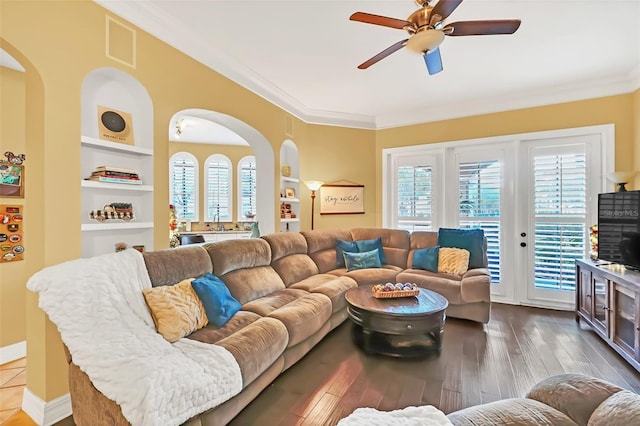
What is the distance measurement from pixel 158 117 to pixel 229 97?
1.04 meters

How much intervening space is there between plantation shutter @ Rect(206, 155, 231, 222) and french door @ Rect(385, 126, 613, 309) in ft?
15.1

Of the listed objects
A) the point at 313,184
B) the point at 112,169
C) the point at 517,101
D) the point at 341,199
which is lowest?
the point at 341,199

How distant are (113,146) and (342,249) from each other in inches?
124

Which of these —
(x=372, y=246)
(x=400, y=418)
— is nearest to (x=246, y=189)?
(x=372, y=246)

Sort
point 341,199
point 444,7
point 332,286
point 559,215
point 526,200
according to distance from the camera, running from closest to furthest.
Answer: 1. point 444,7
2. point 332,286
3. point 559,215
4. point 526,200
5. point 341,199

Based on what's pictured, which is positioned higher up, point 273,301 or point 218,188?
point 218,188

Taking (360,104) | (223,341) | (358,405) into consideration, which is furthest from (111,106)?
(360,104)

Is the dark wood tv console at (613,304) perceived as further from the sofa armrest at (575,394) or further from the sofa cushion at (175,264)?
the sofa cushion at (175,264)

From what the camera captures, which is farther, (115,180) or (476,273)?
(476,273)

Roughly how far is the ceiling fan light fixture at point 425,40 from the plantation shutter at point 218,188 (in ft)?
19.7

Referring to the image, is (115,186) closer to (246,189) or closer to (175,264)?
(175,264)

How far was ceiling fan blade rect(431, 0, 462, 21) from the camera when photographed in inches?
73.1

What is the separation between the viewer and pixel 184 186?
6980 mm

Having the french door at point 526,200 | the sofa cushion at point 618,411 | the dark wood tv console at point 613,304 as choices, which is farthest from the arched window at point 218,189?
the sofa cushion at point 618,411
